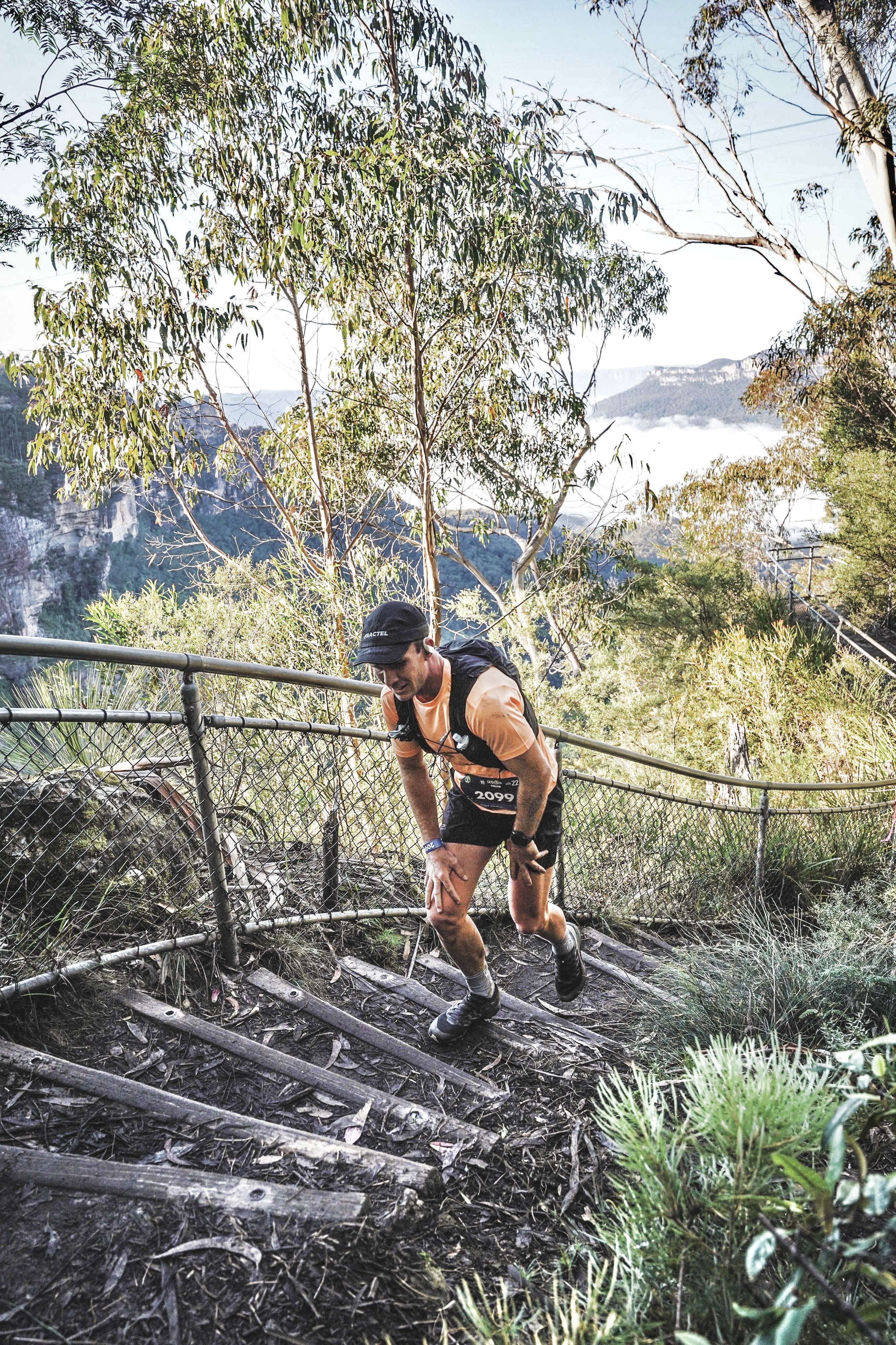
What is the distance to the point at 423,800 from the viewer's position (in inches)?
108

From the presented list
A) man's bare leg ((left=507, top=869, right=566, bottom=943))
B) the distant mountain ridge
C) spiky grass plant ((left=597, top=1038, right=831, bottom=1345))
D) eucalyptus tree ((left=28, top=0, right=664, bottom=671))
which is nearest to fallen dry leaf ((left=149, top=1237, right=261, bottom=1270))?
spiky grass plant ((left=597, top=1038, right=831, bottom=1345))

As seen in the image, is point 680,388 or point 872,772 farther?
point 680,388

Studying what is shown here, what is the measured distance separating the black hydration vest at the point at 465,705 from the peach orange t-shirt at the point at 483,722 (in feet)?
0.05

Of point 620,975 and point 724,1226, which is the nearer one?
point 724,1226

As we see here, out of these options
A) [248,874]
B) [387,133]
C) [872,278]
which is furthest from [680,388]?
[248,874]

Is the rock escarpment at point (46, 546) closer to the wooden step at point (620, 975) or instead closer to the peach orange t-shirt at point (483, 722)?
the wooden step at point (620, 975)

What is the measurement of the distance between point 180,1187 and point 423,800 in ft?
4.53

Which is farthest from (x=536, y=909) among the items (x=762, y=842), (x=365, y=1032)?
(x=762, y=842)

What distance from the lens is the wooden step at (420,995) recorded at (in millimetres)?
2654

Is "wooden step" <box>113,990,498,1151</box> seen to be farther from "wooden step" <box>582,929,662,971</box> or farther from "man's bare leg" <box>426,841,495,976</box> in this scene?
"wooden step" <box>582,929,662,971</box>

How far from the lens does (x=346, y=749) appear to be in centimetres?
343

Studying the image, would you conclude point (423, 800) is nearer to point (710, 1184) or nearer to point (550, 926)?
point (550, 926)

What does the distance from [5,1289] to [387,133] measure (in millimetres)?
8728

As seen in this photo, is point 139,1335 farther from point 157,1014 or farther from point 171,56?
point 171,56
